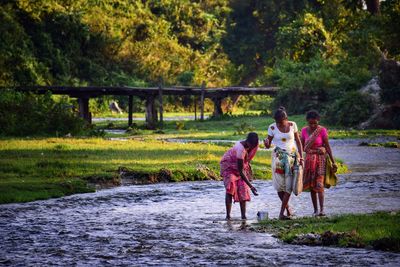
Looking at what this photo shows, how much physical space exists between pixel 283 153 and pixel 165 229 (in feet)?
8.06

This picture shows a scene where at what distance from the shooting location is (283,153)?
16.1 m

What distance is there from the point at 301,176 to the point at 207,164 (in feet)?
34.9

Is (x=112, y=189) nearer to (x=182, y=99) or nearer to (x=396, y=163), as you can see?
(x=396, y=163)

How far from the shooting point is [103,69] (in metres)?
71.0

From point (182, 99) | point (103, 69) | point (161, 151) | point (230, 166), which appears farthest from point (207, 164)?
point (182, 99)

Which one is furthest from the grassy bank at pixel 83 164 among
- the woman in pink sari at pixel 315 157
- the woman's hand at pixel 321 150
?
the woman's hand at pixel 321 150

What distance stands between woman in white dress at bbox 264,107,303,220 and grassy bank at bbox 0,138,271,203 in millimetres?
6033

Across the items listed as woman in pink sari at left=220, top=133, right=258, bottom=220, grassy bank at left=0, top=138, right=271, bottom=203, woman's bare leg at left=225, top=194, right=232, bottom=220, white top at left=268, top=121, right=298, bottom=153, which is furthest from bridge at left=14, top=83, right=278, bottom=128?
white top at left=268, top=121, right=298, bottom=153

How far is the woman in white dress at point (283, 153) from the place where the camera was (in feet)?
52.6

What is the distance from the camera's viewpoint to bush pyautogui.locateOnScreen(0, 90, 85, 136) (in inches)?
1419

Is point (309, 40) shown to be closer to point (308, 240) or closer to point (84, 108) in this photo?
point (84, 108)

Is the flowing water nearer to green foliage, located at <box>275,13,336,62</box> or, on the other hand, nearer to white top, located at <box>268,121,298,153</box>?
white top, located at <box>268,121,298,153</box>

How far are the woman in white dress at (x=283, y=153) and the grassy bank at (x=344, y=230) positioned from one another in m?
0.63

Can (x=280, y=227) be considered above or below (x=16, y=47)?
below
